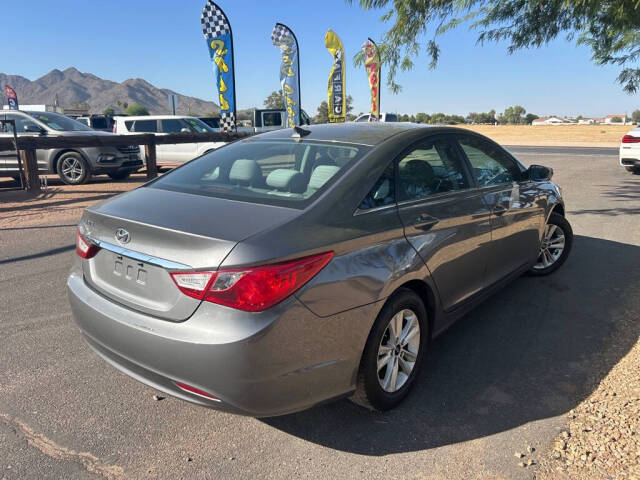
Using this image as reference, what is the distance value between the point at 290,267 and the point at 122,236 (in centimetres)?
92

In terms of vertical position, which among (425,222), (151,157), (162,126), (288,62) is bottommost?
(151,157)

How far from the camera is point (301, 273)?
2.18 meters

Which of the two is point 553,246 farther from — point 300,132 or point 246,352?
point 246,352

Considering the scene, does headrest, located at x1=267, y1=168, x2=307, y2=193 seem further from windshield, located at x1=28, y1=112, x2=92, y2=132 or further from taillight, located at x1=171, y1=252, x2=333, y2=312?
windshield, located at x1=28, y1=112, x2=92, y2=132

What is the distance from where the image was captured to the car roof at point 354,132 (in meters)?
3.17

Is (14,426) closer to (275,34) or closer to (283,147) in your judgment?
(283,147)

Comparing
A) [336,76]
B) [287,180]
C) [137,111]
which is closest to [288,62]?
[336,76]

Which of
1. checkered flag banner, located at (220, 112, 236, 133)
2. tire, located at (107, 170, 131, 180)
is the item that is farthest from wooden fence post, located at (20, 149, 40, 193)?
checkered flag banner, located at (220, 112, 236, 133)

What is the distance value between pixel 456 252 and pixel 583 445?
4.25 feet

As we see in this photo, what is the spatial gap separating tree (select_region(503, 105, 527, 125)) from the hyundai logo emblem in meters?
118

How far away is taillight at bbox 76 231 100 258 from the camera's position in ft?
8.70

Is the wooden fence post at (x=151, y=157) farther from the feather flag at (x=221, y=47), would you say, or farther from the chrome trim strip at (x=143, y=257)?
the chrome trim strip at (x=143, y=257)

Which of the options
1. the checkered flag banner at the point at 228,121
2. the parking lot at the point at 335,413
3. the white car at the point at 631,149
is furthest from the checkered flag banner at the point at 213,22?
the parking lot at the point at 335,413

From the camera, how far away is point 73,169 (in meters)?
11.3
